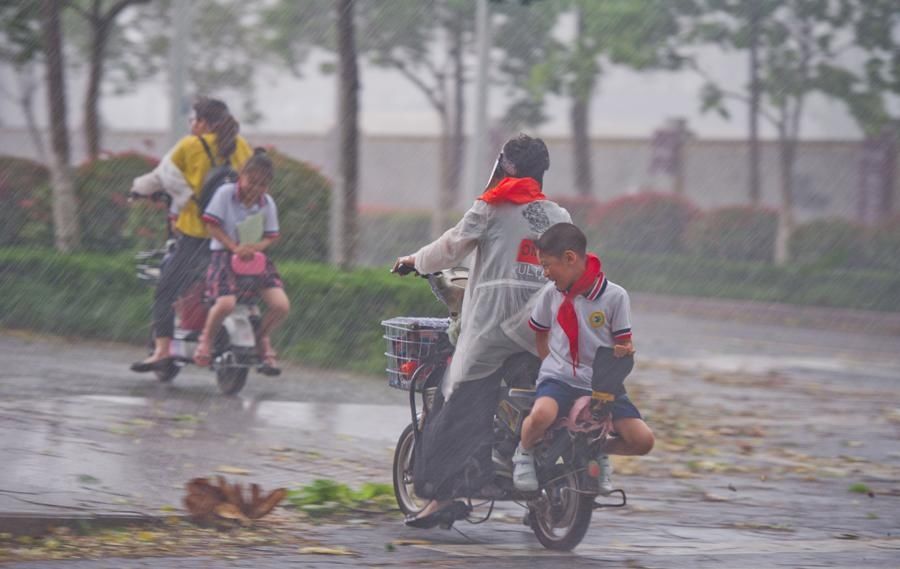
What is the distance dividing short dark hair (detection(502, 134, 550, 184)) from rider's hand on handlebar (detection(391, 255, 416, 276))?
0.57m

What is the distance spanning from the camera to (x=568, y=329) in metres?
6.15

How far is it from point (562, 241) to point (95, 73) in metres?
16.2

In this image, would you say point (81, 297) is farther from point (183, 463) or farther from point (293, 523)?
point (293, 523)

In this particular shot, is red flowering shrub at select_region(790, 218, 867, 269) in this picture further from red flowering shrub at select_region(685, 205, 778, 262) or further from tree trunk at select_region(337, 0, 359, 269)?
tree trunk at select_region(337, 0, 359, 269)

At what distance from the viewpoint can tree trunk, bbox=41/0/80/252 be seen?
16.0m

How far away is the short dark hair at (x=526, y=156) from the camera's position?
642cm

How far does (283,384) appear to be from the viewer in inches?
448

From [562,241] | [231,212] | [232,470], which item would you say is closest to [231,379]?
[231,212]

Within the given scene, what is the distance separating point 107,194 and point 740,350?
290 inches

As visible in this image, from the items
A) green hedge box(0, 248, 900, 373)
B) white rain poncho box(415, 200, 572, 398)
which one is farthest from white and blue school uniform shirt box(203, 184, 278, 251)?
white rain poncho box(415, 200, 572, 398)

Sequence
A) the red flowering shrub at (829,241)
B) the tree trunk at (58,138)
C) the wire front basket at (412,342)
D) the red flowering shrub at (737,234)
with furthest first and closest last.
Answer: the red flowering shrub at (737,234) < the red flowering shrub at (829,241) < the tree trunk at (58,138) < the wire front basket at (412,342)

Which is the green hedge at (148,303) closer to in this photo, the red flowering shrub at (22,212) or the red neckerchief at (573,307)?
the red flowering shrub at (22,212)

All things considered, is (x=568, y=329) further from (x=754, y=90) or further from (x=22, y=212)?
(x=754, y=90)

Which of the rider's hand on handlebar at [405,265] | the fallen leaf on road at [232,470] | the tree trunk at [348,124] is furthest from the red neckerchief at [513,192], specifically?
the tree trunk at [348,124]
